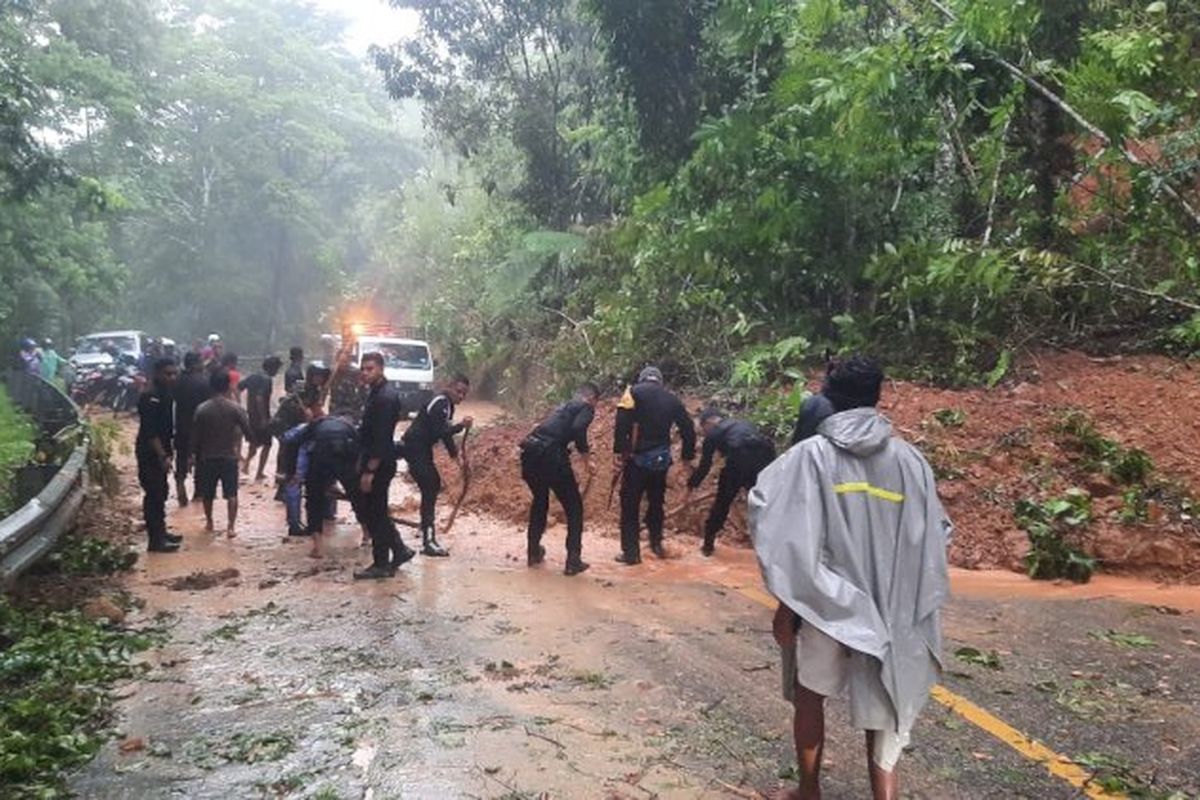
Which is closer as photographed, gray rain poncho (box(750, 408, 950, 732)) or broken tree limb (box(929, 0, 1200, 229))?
gray rain poncho (box(750, 408, 950, 732))

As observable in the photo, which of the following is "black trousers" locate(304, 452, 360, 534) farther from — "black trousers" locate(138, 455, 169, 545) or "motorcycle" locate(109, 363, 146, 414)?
"motorcycle" locate(109, 363, 146, 414)

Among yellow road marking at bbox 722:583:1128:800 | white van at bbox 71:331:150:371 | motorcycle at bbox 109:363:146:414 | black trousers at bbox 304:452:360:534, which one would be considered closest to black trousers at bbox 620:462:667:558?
black trousers at bbox 304:452:360:534

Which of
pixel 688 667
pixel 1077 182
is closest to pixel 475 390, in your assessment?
pixel 1077 182

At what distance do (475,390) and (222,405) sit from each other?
18.2m

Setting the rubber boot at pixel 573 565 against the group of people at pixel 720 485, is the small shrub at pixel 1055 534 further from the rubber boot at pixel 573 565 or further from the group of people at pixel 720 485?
the rubber boot at pixel 573 565

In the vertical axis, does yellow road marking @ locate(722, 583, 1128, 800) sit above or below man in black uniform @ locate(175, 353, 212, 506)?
below

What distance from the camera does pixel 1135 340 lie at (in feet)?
35.0

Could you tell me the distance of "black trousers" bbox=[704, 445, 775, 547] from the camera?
8.45 m

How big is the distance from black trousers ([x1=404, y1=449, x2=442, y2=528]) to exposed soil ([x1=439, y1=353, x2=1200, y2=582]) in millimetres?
2066

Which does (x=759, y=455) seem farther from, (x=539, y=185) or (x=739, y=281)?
(x=539, y=185)

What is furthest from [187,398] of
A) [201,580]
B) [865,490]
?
[865,490]

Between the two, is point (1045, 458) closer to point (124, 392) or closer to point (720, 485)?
point (720, 485)

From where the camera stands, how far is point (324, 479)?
27.8 ft

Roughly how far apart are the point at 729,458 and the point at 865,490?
5.13 metres
